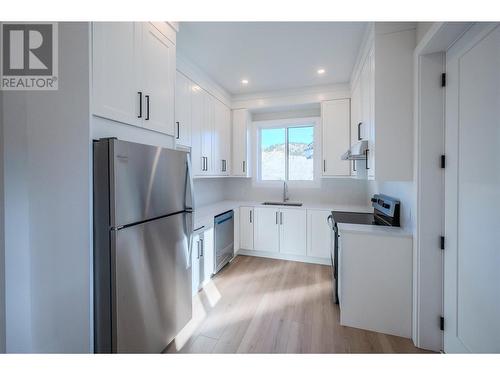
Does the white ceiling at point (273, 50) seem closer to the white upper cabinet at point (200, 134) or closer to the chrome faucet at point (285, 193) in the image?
the white upper cabinet at point (200, 134)

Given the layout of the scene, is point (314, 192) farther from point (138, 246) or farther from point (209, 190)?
point (138, 246)

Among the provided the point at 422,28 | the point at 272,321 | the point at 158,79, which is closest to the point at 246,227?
the point at 272,321

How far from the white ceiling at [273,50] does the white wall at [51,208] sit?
51.0 inches

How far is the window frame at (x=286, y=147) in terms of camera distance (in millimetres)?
3852

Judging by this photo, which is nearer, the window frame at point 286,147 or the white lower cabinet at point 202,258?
the white lower cabinet at point 202,258

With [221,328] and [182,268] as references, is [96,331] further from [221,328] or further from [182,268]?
[221,328]

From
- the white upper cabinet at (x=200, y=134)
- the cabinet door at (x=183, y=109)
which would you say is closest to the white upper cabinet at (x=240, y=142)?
the white upper cabinet at (x=200, y=134)

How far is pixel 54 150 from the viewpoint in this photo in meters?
1.24

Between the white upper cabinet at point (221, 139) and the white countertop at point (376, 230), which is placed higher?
the white upper cabinet at point (221, 139)

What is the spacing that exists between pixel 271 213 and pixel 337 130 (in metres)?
1.66

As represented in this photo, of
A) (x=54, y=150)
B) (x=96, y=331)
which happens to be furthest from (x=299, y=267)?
(x=54, y=150)

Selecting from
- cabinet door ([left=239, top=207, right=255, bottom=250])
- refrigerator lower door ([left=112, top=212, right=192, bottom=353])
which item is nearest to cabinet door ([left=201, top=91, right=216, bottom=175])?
cabinet door ([left=239, top=207, right=255, bottom=250])

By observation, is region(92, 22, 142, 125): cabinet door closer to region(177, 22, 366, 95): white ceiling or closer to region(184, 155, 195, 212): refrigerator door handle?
region(184, 155, 195, 212): refrigerator door handle

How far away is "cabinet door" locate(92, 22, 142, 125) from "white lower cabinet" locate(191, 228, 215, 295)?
4.63 ft
